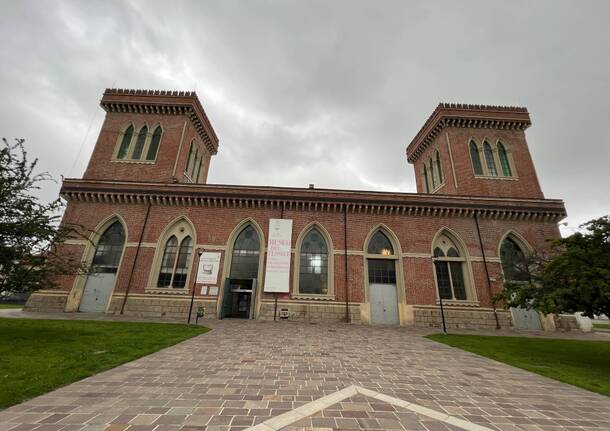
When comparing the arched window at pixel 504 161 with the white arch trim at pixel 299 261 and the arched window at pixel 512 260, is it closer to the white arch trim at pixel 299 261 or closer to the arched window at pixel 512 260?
the arched window at pixel 512 260

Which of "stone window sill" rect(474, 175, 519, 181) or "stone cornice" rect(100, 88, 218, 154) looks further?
"stone cornice" rect(100, 88, 218, 154)

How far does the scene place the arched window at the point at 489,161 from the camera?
22828mm

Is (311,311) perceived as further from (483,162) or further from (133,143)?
(133,143)

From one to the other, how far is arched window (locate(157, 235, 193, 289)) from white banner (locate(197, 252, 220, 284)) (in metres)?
1.17

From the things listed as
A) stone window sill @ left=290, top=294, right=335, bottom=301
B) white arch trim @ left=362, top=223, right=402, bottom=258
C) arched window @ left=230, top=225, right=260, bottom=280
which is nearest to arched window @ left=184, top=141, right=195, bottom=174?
arched window @ left=230, top=225, right=260, bottom=280

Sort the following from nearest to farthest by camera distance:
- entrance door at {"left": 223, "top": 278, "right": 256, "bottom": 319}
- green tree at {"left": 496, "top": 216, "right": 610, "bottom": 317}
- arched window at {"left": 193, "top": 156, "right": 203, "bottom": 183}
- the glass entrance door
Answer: green tree at {"left": 496, "top": 216, "right": 610, "bottom": 317}
entrance door at {"left": 223, "top": 278, "right": 256, "bottom": 319}
the glass entrance door
arched window at {"left": 193, "top": 156, "right": 203, "bottom": 183}

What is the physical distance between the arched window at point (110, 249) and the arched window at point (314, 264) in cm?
1294

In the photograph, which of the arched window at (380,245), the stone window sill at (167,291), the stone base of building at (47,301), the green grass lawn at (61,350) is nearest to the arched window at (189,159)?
the stone window sill at (167,291)

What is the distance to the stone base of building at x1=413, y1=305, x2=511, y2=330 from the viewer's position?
16.4m

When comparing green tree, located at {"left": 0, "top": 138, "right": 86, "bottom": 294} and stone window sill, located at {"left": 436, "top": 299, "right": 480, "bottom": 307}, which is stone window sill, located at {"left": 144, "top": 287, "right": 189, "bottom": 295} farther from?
stone window sill, located at {"left": 436, "top": 299, "right": 480, "bottom": 307}

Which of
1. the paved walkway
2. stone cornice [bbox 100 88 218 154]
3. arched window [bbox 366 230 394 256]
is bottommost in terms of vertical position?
the paved walkway

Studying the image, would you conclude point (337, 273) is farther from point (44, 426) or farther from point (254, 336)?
point (44, 426)

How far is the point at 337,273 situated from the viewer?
17.5 m

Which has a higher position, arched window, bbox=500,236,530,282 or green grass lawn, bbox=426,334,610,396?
arched window, bbox=500,236,530,282
